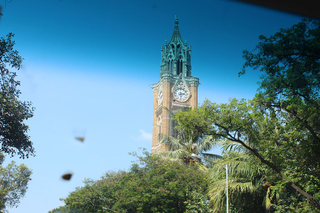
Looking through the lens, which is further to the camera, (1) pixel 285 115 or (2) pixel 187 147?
(2) pixel 187 147

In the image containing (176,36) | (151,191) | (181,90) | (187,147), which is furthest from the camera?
(176,36)

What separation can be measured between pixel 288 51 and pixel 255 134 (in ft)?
16.8

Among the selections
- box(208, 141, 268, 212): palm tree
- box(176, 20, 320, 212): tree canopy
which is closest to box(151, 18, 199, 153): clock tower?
box(208, 141, 268, 212): palm tree

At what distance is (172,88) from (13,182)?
32857 mm

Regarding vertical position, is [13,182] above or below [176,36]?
below

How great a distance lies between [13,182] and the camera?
4875 cm

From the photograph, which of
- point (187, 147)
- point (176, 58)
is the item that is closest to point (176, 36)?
point (176, 58)

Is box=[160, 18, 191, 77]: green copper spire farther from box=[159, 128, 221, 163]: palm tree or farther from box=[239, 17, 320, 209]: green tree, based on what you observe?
box=[239, 17, 320, 209]: green tree

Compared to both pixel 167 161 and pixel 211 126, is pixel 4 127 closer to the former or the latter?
pixel 211 126

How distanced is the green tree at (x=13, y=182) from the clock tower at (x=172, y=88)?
22829 mm

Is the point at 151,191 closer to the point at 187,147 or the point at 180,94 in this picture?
Result: the point at 187,147

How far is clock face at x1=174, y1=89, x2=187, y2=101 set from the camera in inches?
2746

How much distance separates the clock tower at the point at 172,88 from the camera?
6712cm

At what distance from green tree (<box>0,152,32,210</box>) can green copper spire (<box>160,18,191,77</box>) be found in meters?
31.8
